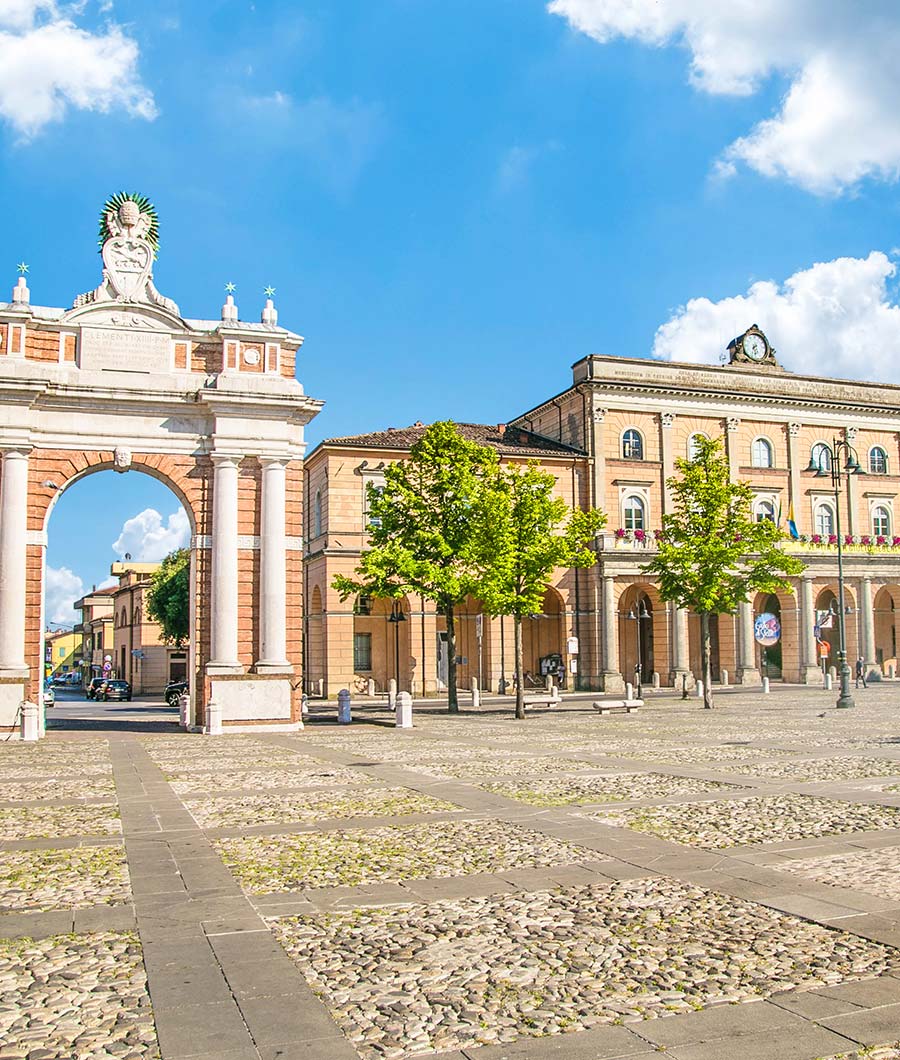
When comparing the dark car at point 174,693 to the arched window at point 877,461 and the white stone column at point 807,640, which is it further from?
the arched window at point 877,461

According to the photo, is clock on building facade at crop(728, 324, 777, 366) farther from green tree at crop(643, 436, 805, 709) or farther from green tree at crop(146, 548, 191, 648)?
green tree at crop(146, 548, 191, 648)

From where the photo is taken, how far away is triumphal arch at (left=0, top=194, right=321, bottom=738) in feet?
90.0

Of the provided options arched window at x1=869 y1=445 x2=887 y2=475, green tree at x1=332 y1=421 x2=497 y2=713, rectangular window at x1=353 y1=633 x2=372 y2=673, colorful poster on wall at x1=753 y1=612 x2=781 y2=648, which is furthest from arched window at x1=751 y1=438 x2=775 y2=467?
green tree at x1=332 y1=421 x2=497 y2=713

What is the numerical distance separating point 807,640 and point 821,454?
10.6m

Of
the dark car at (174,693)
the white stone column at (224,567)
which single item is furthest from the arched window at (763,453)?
the white stone column at (224,567)

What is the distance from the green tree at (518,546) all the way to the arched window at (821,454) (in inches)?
1089

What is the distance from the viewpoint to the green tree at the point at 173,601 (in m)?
59.0

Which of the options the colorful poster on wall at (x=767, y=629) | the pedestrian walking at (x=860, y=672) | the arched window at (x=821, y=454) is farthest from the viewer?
the arched window at (x=821, y=454)

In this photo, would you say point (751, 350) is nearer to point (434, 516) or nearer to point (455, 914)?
point (434, 516)

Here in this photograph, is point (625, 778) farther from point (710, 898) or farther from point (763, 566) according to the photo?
point (763, 566)

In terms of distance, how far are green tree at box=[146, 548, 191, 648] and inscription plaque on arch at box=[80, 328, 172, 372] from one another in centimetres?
3013

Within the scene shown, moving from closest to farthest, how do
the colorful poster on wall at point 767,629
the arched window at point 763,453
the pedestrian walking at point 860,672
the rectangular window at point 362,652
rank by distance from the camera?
the colorful poster on wall at point 767,629
the pedestrian walking at point 860,672
the rectangular window at point 362,652
the arched window at point 763,453

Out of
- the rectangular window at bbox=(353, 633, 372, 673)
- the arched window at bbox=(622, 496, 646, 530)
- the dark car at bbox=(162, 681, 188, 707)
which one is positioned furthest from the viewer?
the arched window at bbox=(622, 496, 646, 530)

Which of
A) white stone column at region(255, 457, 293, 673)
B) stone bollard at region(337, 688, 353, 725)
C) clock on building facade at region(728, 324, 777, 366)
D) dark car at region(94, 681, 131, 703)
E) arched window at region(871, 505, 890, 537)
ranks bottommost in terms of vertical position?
dark car at region(94, 681, 131, 703)
